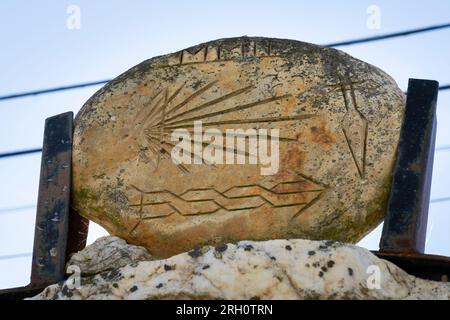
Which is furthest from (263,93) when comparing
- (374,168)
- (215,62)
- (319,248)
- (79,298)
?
(79,298)

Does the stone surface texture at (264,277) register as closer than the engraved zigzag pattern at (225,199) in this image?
Yes

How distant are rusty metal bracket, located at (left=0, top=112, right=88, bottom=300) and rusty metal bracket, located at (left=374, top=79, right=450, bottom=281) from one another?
1.20 m

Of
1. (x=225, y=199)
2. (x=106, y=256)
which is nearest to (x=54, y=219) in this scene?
(x=106, y=256)

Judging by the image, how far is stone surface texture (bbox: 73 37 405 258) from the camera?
158 inches

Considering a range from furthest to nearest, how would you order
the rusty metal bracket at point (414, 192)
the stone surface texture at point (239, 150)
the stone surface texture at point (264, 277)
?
the stone surface texture at point (239, 150) → the rusty metal bracket at point (414, 192) → the stone surface texture at point (264, 277)

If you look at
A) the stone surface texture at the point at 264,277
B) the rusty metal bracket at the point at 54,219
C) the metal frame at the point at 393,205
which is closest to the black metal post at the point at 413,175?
the metal frame at the point at 393,205

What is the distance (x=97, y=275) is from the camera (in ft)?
12.3

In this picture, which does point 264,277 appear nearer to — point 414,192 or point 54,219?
point 414,192

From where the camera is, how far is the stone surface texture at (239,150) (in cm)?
401

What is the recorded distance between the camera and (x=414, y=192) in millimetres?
3939

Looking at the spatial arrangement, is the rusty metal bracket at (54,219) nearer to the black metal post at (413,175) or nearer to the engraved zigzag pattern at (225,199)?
the engraved zigzag pattern at (225,199)

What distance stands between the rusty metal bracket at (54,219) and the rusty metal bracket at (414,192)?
120 centimetres

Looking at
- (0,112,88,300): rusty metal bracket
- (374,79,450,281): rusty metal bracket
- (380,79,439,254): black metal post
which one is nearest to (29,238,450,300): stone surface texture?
(374,79,450,281): rusty metal bracket

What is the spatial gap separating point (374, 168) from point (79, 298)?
3.86ft
